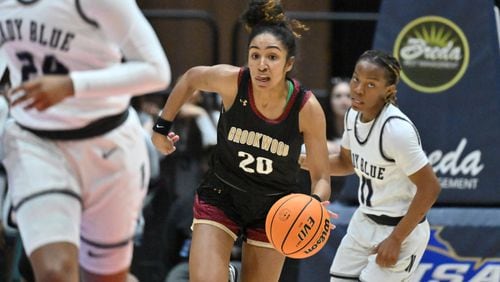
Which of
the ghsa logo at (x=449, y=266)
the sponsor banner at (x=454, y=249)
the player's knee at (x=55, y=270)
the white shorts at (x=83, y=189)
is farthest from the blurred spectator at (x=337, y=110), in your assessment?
the player's knee at (x=55, y=270)

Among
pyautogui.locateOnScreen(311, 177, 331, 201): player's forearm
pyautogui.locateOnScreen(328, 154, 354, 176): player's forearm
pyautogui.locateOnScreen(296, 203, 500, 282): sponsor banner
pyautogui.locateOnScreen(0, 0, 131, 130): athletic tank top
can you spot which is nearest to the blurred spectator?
pyautogui.locateOnScreen(296, 203, 500, 282): sponsor banner

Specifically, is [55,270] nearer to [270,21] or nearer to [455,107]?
[270,21]

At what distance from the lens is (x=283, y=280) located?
7.86 metres

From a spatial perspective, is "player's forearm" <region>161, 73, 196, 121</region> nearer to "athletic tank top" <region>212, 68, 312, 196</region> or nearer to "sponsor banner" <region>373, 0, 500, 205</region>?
"athletic tank top" <region>212, 68, 312, 196</region>

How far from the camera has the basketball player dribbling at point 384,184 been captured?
560cm

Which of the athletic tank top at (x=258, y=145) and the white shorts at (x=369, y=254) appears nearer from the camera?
the athletic tank top at (x=258, y=145)

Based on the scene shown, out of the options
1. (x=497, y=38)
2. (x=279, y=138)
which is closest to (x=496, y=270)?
(x=497, y=38)

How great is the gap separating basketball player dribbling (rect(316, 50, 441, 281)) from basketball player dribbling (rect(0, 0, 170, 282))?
161cm

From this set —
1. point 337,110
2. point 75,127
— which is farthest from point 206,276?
point 337,110

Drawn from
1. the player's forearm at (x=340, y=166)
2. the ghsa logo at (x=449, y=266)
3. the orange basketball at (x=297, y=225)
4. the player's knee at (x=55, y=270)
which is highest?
the player's knee at (x=55, y=270)

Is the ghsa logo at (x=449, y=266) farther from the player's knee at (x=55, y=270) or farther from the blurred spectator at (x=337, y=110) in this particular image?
the player's knee at (x=55, y=270)

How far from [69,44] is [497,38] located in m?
3.96

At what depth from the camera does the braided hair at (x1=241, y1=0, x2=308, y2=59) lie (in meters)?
5.61

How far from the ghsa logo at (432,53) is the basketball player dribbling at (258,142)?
1911 mm
